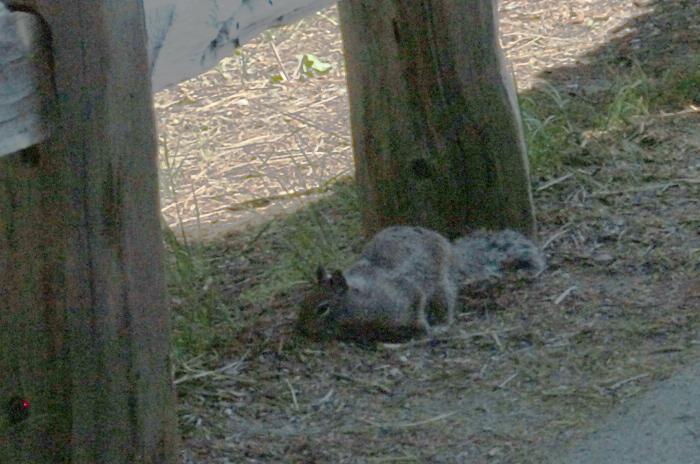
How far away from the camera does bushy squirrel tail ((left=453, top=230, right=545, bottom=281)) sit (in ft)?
17.8

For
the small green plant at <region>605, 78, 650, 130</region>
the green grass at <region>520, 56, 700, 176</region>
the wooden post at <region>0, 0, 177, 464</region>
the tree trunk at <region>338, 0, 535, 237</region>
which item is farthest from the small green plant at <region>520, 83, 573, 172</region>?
the wooden post at <region>0, 0, 177, 464</region>

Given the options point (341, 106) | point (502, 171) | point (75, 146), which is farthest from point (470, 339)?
point (341, 106)

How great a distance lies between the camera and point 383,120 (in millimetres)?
5496

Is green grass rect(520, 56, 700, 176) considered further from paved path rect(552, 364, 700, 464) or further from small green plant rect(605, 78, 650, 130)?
paved path rect(552, 364, 700, 464)

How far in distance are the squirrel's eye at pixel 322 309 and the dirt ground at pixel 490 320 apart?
0.12 meters

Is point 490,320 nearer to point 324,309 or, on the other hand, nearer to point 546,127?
point 324,309

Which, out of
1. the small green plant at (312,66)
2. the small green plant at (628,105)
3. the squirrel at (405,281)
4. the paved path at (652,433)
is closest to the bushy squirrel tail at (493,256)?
the squirrel at (405,281)

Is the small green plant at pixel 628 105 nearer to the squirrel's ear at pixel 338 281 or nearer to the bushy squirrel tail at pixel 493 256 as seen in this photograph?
the bushy squirrel tail at pixel 493 256

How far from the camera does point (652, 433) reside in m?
3.94

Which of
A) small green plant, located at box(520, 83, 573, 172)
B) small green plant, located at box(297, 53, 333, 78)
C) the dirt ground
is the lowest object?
the dirt ground

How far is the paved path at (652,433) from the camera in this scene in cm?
381

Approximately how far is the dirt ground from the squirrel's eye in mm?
124

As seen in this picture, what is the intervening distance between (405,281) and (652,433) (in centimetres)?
152

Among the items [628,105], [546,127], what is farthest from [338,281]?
[628,105]
